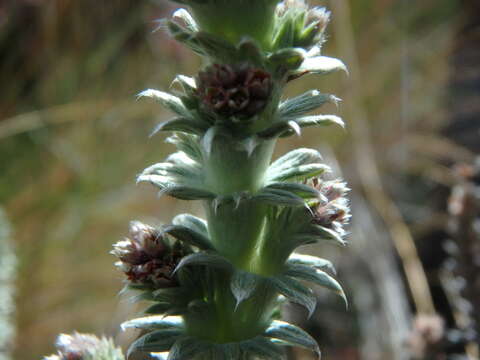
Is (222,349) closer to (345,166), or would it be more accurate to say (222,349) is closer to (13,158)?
(13,158)

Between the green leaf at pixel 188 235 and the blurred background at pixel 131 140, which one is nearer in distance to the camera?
the green leaf at pixel 188 235

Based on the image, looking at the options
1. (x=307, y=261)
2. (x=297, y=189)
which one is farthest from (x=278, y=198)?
(x=307, y=261)

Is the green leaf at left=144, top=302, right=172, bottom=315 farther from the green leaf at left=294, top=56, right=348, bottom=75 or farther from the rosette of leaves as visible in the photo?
the green leaf at left=294, top=56, right=348, bottom=75

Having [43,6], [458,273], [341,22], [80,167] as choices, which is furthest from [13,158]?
[458,273]

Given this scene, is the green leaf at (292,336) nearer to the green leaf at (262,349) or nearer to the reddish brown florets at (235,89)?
the green leaf at (262,349)

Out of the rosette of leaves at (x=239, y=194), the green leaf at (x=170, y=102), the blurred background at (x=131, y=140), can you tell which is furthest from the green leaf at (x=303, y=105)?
the blurred background at (x=131, y=140)
